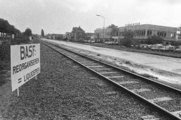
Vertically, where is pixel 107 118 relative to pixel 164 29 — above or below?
below

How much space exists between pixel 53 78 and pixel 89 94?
2.64 metres

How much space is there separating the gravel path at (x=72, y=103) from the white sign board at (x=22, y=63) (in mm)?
551

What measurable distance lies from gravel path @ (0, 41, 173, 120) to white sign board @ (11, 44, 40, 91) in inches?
21.7

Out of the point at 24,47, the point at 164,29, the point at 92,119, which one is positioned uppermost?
the point at 164,29

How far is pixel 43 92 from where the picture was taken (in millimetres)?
5332

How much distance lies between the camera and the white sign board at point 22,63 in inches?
173

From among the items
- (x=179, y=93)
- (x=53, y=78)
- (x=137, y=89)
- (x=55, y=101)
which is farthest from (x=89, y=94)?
(x=179, y=93)

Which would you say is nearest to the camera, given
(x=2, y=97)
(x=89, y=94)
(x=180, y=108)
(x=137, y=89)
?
(x=180, y=108)

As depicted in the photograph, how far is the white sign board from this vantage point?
14.4 ft

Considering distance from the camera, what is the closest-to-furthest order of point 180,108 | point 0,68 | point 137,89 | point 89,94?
point 180,108
point 89,94
point 137,89
point 0,68

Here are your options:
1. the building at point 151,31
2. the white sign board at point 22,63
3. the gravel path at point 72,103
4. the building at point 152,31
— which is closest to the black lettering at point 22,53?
the white sign board at point 22,63

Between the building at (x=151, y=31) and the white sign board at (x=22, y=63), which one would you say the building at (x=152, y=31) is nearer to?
the building at (x=151, y=31)

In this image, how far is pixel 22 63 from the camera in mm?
4922

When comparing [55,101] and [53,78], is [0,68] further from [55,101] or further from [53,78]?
[55,101]
